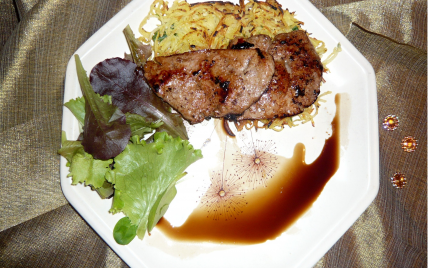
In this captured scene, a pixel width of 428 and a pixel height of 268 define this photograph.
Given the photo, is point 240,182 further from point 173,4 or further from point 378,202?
point 173,4

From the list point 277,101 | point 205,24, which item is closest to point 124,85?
point 205,24

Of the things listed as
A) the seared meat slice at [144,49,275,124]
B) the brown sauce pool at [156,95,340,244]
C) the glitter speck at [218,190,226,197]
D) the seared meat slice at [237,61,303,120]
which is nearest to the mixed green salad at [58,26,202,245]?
the seared meat slice at [144,49,275,124]

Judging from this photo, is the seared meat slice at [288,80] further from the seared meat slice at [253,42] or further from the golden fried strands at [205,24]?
the golden fried strands at [205,24]

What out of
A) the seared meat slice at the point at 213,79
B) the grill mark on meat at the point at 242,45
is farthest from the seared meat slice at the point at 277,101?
the grill mark on meat at the point at 242,45

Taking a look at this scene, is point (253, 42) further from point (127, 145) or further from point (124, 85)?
point (127, 145)

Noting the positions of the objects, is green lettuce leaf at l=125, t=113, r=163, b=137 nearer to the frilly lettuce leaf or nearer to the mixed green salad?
the mixed green salad

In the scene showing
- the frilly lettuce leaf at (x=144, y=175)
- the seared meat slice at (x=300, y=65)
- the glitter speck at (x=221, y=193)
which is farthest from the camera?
the glitter speck at (x=221, y=193)
